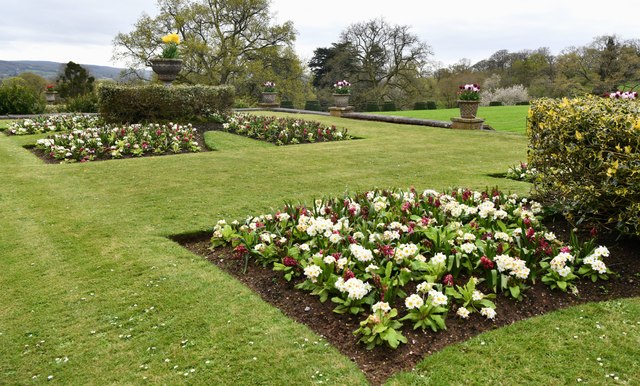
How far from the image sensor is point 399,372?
2523 mm

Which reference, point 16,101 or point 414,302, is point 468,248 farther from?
point 16,101

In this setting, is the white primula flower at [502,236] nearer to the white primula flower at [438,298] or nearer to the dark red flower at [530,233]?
the dark red flower at [530,233]

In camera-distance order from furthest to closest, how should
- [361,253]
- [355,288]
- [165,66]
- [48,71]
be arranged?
1. [48,71]
2. [165,66]
3. [361,253]
4. [355,288]

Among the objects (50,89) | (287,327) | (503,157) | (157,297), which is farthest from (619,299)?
(50,89)

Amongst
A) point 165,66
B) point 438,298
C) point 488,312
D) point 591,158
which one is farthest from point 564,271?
point 165,66

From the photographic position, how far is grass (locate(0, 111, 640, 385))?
2533 mm

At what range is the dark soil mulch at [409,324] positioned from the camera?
8.75ft

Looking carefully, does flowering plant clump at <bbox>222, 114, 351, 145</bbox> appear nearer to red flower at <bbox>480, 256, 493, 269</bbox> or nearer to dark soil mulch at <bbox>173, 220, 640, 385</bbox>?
dark soil mulch at <bbox>173, 220, 640, 385</bbox>

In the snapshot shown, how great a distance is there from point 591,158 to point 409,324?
2.29 m

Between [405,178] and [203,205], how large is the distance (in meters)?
3.06

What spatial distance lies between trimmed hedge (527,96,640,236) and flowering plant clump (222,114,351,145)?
741cm

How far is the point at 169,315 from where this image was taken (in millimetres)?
3113

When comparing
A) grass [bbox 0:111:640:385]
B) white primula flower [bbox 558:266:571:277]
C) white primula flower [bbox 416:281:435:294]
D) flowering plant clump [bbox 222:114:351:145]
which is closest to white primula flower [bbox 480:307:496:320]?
grass [bbox 0:111:640:385]

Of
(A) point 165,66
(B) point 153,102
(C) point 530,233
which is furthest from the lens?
(A) point 165,66
